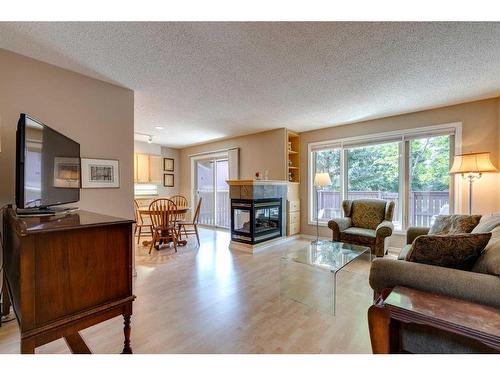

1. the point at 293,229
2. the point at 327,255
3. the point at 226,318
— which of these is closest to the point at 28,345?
the point at 226,318

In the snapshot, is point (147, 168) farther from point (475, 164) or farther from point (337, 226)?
point (475, 164)

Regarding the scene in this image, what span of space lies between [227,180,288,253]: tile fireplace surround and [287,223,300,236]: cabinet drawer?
0.81 feet

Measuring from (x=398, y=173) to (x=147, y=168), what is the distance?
18.3 ft

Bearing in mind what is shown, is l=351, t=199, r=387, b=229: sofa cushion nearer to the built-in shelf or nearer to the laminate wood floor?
the laminate wood floor

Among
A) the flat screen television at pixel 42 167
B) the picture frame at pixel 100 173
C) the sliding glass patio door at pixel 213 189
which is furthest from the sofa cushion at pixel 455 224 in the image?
the sliding glass patio door at pixel 213 189

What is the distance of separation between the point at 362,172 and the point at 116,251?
417 centimetres

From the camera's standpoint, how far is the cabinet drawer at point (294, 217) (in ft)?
15.9

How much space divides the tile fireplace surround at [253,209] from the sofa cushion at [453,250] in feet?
9.16

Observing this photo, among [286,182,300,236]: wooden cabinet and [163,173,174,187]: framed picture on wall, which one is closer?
Answer: [286,182,300,236]: wooden cabinet

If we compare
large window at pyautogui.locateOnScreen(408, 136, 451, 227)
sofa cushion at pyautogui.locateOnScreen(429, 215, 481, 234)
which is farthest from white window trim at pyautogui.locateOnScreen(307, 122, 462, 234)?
sofa cushion at pyautogui.locateOnScreen(429, 215, 481, 234)

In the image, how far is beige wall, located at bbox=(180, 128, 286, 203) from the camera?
4.79 meters

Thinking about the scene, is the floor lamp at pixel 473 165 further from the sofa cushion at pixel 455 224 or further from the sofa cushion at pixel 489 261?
the sofa cushion at pixel 489 261

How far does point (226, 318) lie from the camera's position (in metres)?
Answer: 1.93

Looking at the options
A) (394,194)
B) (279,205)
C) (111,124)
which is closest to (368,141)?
(394,194)
